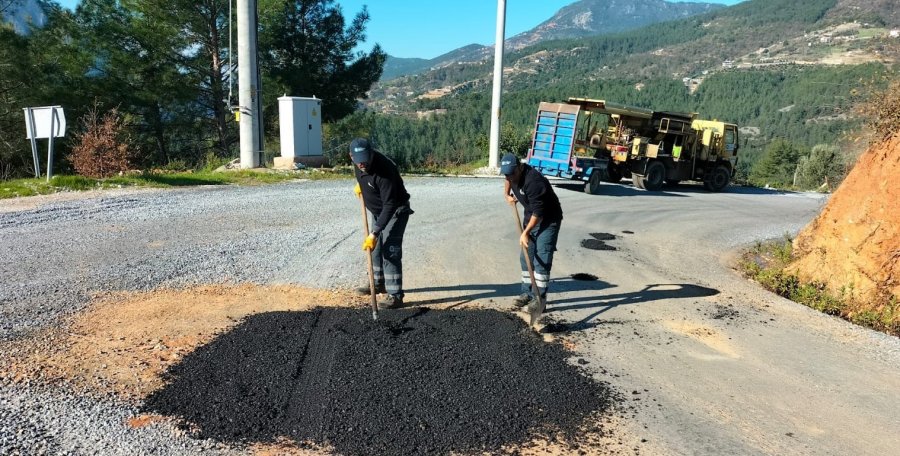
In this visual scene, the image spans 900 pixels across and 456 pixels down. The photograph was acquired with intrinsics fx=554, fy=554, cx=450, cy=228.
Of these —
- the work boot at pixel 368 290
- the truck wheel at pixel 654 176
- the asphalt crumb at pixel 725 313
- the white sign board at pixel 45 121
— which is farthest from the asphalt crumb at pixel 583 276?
the truck wheel at pixel 654 176

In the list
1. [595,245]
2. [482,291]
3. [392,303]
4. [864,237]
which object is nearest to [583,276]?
[482,291]

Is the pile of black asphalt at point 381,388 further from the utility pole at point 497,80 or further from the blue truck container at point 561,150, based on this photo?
the utility pole at point 497,80

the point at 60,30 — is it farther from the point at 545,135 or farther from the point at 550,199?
the point at 550,199

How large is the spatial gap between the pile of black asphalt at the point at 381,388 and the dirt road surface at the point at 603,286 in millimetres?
464

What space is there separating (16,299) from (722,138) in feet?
63.3

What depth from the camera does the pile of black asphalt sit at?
321 cm

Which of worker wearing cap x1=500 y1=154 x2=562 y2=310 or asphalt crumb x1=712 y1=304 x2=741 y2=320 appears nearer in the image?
worker wearing cap x1=500 y1=154 x2=562 y2=310

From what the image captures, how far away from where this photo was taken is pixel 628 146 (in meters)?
16.8

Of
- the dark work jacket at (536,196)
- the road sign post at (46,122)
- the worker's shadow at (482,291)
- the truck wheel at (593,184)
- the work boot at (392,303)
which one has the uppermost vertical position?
the road sign post at (46,122)

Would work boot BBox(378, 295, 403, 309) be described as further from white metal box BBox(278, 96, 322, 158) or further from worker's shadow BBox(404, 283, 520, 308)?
white metal box BBox(278, 96, 322, 158)

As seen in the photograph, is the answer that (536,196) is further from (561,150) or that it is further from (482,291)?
(561,150)

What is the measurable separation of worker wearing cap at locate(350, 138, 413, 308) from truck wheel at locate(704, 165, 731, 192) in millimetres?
16160

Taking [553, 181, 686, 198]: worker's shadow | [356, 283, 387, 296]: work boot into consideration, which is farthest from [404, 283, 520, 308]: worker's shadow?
[553, 181, 686, 198]: worker's shadow

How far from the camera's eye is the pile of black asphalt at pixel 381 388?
3.21m
